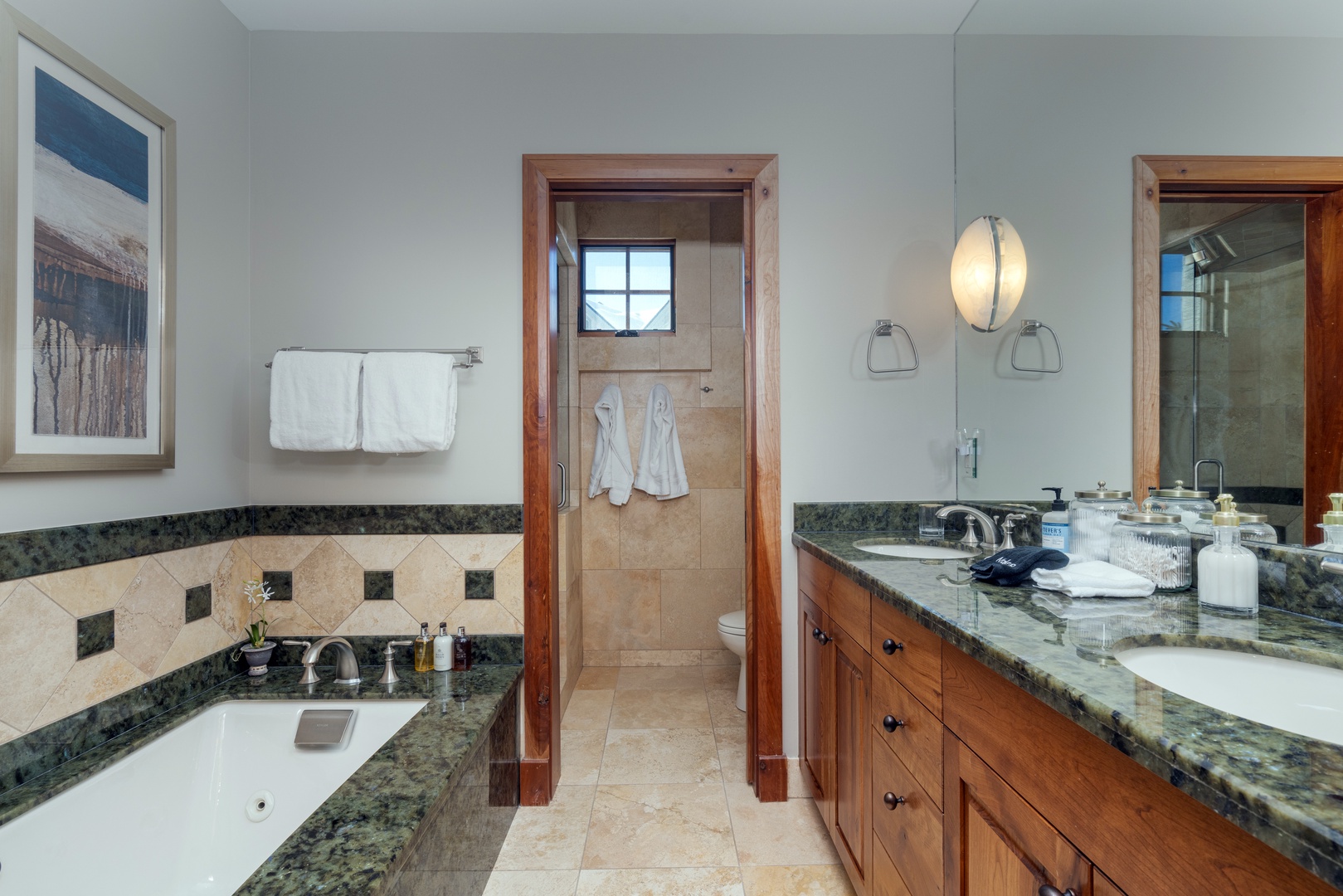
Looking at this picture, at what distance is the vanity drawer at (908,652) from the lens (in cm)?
113

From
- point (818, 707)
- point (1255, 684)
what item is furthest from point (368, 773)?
point (1255, 684)

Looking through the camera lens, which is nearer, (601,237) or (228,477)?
(228,477)

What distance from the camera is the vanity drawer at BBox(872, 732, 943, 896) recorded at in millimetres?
1103

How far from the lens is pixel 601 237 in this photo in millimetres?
3533

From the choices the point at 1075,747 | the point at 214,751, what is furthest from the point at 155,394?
the point at 1075,747

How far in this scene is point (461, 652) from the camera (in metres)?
2.07

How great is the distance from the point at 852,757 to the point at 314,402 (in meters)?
1.83

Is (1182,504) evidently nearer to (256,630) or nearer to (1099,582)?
(1099,582)

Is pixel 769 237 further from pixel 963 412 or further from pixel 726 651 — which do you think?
pixel 726 651

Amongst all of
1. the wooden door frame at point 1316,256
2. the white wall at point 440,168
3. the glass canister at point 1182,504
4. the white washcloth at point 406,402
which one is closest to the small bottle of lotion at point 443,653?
the white wall at point 440,168

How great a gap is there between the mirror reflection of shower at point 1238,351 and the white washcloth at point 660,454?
2.41 m

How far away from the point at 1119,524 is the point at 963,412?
3.13 feet

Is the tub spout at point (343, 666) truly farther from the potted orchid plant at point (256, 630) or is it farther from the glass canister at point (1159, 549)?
the glass canister at point (1159, 549)

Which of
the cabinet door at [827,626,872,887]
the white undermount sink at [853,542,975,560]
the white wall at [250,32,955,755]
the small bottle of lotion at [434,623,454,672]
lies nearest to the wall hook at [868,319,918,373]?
the white wall at [250,32,955,755]
